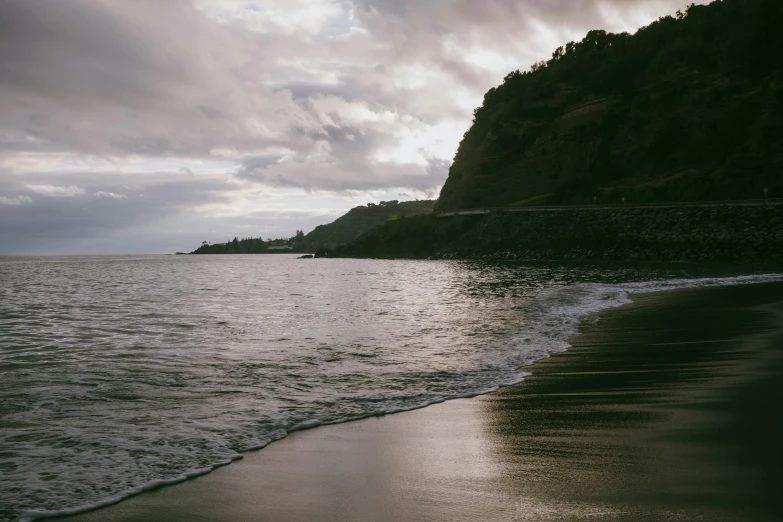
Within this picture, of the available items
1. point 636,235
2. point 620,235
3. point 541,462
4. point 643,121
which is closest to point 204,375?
point 541,462

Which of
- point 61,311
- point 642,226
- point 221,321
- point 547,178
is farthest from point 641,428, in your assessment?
point 547,178

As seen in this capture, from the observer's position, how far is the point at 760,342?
10695mm

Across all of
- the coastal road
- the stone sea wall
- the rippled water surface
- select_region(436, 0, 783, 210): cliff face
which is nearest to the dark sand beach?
the rippled water surface

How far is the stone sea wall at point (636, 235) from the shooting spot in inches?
2021

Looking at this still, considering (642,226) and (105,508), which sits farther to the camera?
(642,226)

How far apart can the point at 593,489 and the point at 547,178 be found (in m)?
89.4

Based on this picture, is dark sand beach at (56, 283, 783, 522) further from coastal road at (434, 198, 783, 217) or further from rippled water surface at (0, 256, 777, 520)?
coastal road at (434, 198, 783, 217)

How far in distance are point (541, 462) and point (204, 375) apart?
20.5ft

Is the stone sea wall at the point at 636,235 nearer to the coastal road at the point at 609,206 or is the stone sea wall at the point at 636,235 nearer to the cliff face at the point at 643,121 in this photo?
the coastal road at the point at 609,206

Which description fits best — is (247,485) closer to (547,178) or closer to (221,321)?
(221,321)

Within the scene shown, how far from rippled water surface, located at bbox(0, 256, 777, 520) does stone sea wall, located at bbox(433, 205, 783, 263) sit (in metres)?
36.9

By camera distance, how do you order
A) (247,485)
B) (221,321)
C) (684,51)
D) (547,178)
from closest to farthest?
1. (247,485)
2. (221,321)
3. (684,51)
4. (547,178)

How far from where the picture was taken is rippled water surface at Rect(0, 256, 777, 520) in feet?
18.0

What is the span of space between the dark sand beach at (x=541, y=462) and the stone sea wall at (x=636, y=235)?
157 ft
